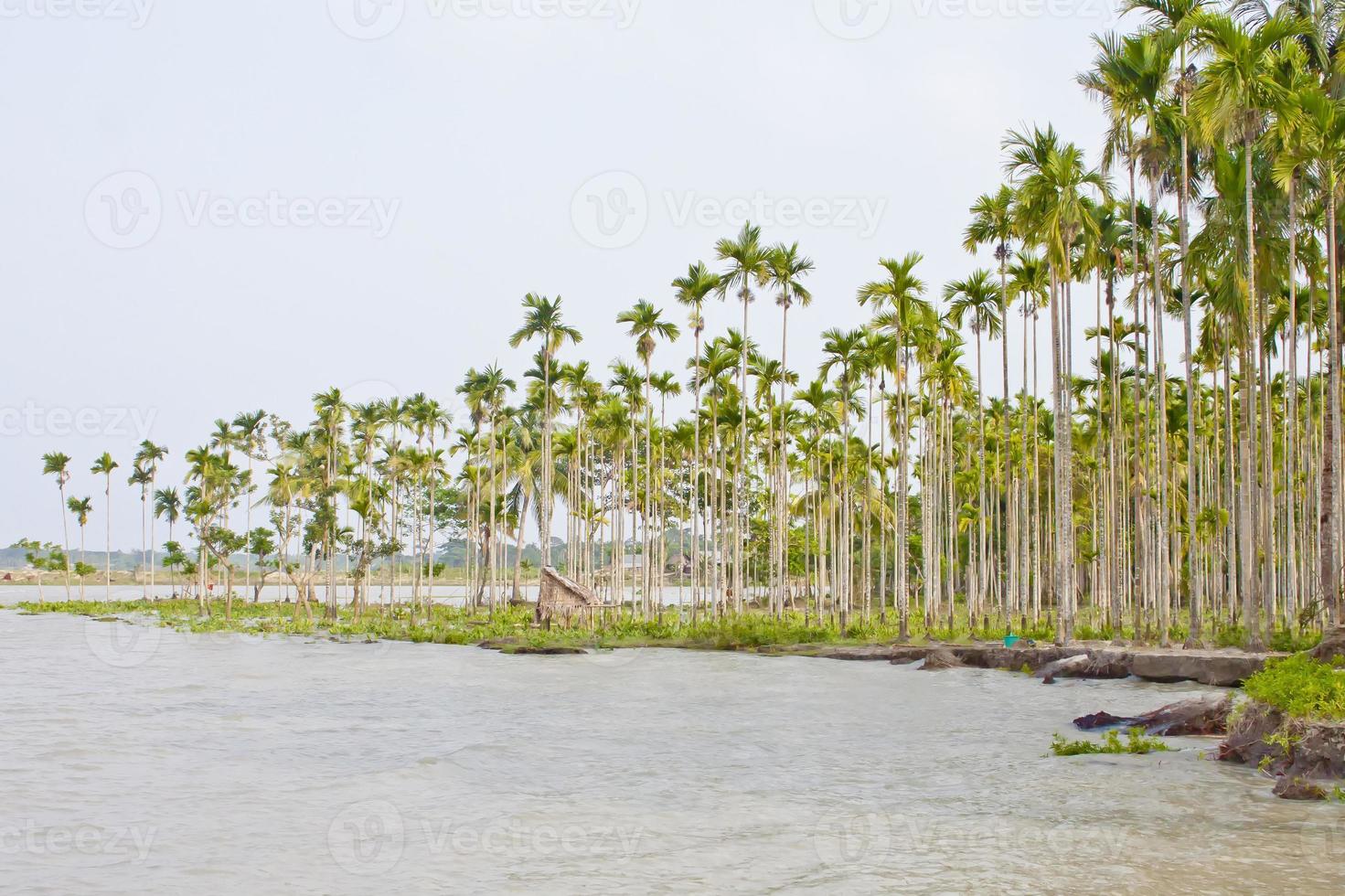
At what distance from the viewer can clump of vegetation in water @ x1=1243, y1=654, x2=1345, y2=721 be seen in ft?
47.2

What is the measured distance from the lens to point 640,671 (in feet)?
119

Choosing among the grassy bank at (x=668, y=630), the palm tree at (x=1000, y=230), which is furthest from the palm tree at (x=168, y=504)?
the palm tree at (x=1000, y=230)

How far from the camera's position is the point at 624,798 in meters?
15.1

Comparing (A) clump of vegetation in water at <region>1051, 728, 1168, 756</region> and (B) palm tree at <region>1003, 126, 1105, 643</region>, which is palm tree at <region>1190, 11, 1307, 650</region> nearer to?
(B) palm tree at <region>1003, 126, 1105, 643</region>

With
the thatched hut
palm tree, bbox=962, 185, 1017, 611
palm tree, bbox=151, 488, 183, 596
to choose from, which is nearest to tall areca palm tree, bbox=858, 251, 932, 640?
palm tree, bbox=962, 185, 1017, 611

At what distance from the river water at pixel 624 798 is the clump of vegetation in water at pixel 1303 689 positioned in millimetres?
1270

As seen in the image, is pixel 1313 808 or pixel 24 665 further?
pixel 24 665

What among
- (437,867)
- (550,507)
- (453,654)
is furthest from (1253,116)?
(550,507)

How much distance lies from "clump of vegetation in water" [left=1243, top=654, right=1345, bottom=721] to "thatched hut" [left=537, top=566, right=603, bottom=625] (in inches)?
1506

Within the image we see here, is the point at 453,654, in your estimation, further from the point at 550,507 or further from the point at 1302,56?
the point at 1302,56

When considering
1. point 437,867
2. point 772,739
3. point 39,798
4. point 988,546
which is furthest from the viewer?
point 988,546

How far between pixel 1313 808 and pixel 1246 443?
742 inches

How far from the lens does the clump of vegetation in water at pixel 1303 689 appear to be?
14398 millimetres

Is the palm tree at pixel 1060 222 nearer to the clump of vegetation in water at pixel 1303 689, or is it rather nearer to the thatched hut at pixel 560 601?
the clump of vegetation in water at pixel 1303 689
